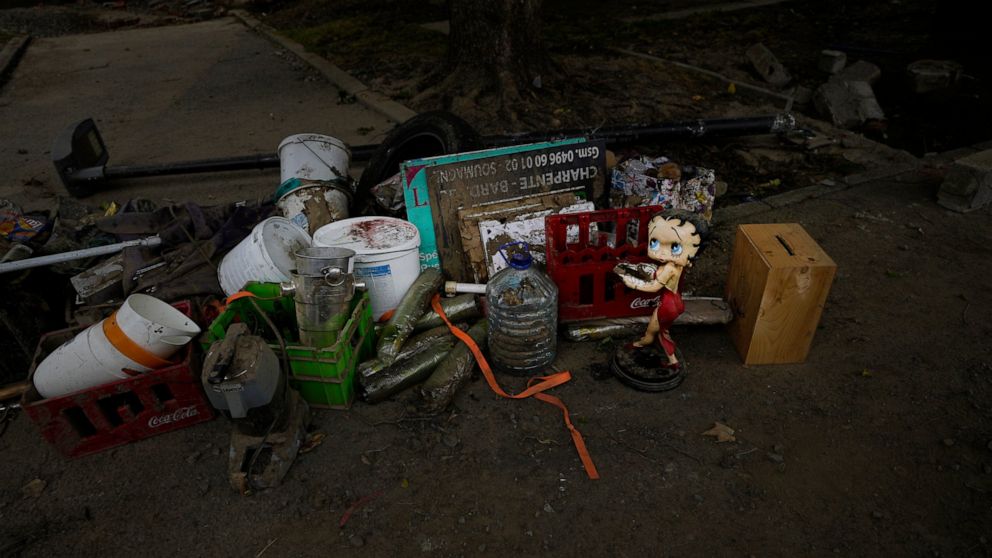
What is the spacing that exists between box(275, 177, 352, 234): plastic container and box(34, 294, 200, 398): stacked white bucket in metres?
1.35

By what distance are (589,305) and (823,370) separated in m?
1.32

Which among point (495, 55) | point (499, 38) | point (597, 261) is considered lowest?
point (597, 261)

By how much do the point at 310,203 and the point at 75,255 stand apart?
1.44 metres

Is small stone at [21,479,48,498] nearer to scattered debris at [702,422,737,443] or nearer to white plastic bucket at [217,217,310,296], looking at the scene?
white plastic bucket at [217,217,310,296]

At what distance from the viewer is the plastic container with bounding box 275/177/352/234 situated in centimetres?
401

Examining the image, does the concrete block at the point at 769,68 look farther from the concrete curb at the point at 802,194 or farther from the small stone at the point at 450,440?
the small stone at the point at 450,440

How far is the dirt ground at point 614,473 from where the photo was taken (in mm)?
2408

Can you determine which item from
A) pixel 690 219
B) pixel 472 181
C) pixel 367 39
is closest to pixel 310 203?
pixel 472 181

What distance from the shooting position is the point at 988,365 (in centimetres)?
312

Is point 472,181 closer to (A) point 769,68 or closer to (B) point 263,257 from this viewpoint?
(B) point 263,257

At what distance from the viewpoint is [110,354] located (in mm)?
2768

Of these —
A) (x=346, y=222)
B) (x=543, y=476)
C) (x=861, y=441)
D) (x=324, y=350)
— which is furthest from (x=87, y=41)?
(x=861, y=441)

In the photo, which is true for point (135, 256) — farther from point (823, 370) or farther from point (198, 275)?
point (823, 370)

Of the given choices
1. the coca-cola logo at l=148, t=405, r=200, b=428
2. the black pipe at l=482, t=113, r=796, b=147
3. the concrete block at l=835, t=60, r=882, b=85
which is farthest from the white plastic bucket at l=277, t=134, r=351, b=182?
the concrete block at l=835, t=60, r=882, b=85
